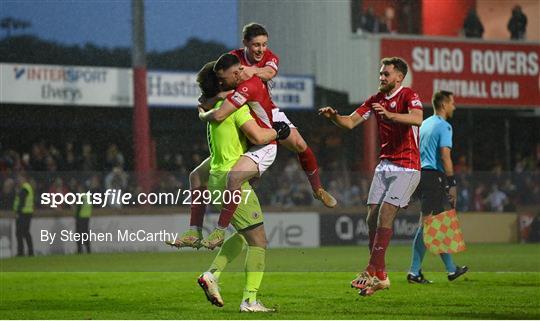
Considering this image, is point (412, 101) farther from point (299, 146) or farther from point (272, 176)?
point (272, 176)

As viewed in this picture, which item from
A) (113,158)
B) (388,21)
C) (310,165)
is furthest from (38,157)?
(310,165)

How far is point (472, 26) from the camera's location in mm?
22203

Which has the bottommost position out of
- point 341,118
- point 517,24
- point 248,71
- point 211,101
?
point 341,118

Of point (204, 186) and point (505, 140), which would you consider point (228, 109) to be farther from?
point (505, 140)

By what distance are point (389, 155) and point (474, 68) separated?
12367 mm

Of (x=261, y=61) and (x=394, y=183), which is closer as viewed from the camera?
(x=261, y=61)

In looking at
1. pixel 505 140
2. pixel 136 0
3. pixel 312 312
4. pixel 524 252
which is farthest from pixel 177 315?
pixel 505 140

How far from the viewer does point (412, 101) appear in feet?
31.8

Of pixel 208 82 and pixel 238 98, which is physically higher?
pixel 208 82

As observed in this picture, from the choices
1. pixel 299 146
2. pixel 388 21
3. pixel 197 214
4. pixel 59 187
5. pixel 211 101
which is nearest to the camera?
pixel 211 101

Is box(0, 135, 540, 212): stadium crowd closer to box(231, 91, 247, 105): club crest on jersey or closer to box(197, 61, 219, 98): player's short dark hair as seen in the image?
box(197, 61, 219, 98): player's short dark hair

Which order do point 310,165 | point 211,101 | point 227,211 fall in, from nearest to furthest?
point 227,211, point 211,101, point 310,165

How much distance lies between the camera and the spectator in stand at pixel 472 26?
72.3 ft

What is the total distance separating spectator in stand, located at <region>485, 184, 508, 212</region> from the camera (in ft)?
72.6
